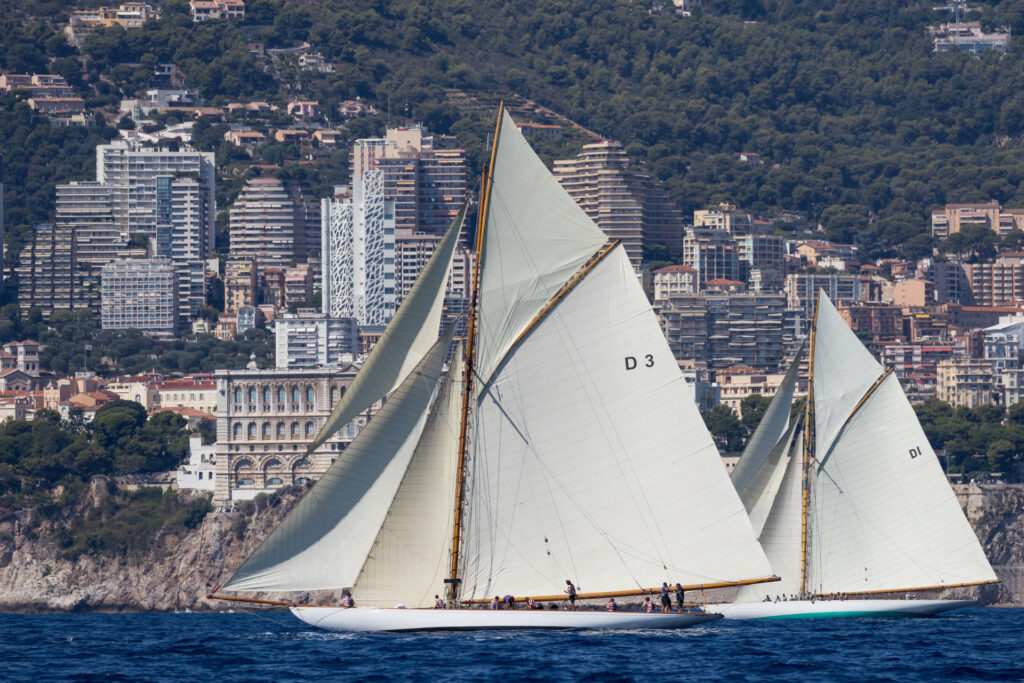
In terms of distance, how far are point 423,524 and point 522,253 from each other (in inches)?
229

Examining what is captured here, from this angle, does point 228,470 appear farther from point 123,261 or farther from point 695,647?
point 695,647

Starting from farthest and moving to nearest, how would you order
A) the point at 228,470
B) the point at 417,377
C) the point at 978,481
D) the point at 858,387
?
the point at 228,470 < the point at 978,481 < the point at 858,387 < the point at 417,377

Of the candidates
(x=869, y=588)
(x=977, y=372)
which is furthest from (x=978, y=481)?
(x=869, y=588)

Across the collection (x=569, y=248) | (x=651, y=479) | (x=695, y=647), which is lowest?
(x=695, y=647)

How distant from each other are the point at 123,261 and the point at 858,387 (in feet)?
456

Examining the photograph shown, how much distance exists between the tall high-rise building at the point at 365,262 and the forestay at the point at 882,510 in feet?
400

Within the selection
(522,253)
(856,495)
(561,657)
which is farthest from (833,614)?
(561,657)

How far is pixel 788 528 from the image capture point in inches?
2564

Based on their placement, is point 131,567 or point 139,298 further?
point 139,298

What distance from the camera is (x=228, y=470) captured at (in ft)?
435

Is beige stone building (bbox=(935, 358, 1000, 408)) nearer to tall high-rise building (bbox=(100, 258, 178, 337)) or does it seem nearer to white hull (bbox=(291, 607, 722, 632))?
tall high-rise building (bbox=(100, 258, 178, 337))

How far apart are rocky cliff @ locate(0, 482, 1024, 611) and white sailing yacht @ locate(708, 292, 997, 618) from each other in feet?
157

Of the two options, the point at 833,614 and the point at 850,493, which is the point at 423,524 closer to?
the point at 833,614

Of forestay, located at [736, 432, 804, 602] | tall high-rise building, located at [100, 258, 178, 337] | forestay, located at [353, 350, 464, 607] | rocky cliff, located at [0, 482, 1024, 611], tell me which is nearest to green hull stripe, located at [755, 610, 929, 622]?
forestay, located at [736, 432, 804, 602]
